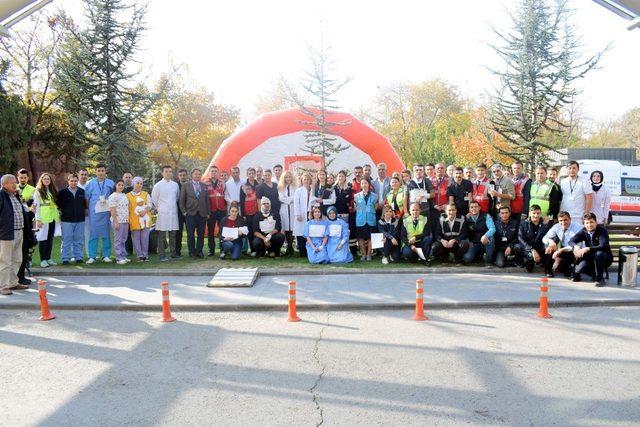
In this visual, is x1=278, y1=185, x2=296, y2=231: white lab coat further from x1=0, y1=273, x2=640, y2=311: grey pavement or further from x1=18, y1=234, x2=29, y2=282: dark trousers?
x1=18, y1=234, x2=29, y2=282: dark trousers

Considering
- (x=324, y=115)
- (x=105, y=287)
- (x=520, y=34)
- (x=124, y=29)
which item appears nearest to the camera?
(x=105, y=287)

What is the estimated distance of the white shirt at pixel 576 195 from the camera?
1061 centimetres

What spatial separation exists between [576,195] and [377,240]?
431 centimetres

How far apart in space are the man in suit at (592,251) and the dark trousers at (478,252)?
1.65 meters

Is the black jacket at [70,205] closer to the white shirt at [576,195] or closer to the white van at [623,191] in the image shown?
the white shirt at [576,195]

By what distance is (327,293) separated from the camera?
29.1 feet

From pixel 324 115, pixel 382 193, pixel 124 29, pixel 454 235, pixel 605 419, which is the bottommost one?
pixel 605 419

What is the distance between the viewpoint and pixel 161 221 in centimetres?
1209

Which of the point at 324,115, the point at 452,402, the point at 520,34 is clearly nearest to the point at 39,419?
the point at 452,402

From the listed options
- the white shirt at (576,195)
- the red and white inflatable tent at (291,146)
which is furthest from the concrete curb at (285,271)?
the red and white inflatable tent at (291,146)

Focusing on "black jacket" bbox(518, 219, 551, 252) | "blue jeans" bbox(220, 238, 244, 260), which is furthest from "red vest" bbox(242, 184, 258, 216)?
"black jacket" bbox(518, 219, 551, 252)

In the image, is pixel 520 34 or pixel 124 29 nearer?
pixel 124 29

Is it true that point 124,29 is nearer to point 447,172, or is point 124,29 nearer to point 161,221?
point 161,221

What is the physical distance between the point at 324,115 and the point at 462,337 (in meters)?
12.1
